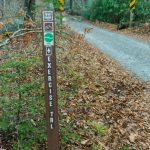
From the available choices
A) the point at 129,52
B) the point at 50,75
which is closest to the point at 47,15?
the point at 50,75

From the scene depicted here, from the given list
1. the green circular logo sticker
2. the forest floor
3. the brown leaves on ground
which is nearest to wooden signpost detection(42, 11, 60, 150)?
the green circular logo sticker

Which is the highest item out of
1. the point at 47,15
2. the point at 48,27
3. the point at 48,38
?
the point at 47,15

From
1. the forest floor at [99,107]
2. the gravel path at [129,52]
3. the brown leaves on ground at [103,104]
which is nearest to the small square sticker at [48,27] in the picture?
the forest floor at [99,107]

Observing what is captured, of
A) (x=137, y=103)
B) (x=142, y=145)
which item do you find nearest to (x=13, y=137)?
(x=142, y=145)

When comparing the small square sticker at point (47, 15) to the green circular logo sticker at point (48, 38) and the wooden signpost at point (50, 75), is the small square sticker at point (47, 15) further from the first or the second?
the green circular logo sticker at point (48, 38)

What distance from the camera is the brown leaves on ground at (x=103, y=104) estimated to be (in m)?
6.42

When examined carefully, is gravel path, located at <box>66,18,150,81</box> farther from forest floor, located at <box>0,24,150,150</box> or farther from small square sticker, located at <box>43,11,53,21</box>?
small square sticker, located at <box>43,11,53,21</box>

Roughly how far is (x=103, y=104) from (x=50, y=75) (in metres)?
3.63

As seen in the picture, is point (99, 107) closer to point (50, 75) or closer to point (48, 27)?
point (50, 75)

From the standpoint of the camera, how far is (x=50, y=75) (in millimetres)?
4566

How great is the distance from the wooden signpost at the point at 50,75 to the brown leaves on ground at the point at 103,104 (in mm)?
1234

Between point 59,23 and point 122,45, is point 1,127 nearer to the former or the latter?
point 59,23

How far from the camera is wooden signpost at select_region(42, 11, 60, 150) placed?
4438 millimetres

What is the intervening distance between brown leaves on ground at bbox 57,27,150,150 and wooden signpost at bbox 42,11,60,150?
1234 millimetres
